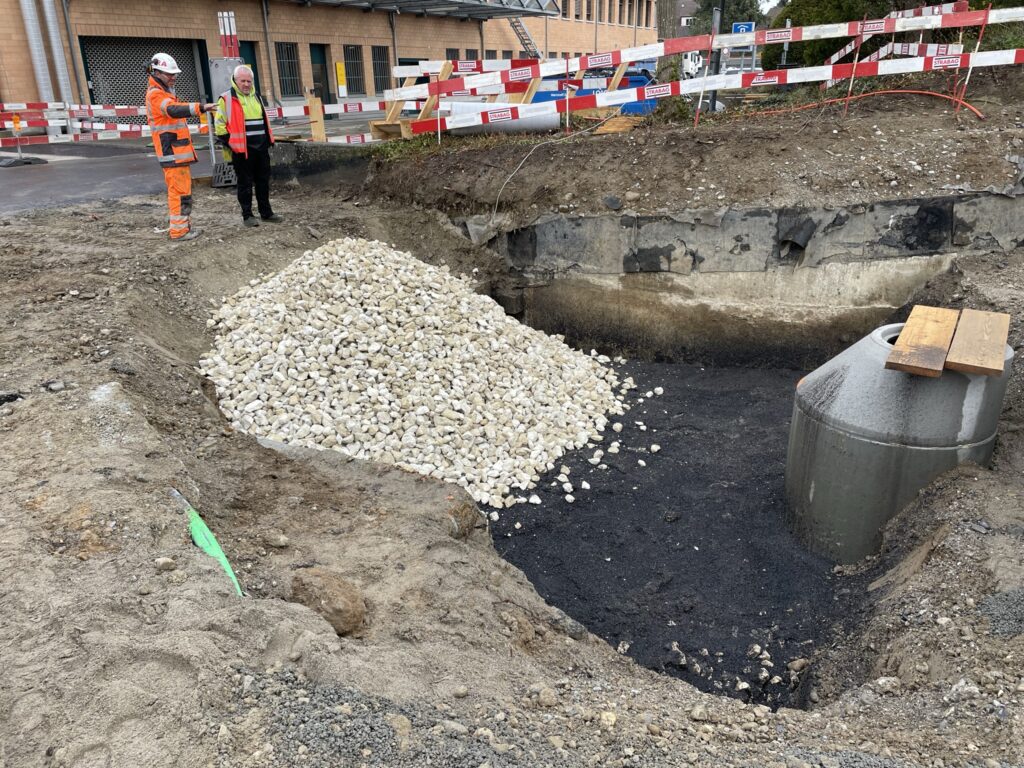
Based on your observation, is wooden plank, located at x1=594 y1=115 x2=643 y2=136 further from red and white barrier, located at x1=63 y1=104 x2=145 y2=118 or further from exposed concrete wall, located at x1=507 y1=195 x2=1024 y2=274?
red and white barrier, located at x1=63 y1=104 x2=145 y2=118

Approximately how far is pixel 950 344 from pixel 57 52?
2031 cm

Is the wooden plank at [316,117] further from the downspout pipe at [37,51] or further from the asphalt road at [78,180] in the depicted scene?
the downspout pipe at [37,51]

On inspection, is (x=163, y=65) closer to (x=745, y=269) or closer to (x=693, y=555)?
(x=745, y=269)

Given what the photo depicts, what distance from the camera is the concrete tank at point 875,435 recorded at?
4527mm

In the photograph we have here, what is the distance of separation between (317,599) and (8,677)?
1242mm

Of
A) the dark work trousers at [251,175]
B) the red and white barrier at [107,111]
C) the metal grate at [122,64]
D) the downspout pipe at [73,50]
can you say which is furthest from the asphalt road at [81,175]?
the metal grate at [122,64]

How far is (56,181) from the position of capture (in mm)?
11227

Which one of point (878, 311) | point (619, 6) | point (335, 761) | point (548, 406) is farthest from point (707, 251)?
point (619, 6)

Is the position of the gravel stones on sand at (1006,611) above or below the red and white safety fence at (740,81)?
below

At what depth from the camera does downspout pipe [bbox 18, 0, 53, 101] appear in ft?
56.2

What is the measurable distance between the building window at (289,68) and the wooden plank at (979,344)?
23.0m

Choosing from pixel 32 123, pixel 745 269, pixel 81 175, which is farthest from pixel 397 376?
pixel 32 123

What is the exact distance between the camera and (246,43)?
2203 cm

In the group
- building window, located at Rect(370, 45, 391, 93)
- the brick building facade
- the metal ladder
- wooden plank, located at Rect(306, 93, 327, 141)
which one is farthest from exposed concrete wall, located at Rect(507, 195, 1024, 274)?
the metal ladder
